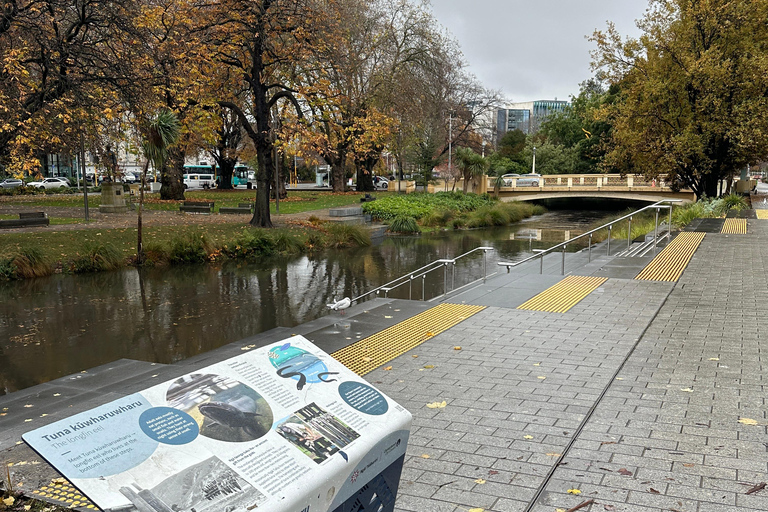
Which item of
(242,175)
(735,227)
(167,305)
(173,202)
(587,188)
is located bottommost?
(167,305)

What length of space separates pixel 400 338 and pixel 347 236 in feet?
54.7

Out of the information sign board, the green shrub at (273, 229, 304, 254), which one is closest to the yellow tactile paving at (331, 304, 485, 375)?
the information sign board

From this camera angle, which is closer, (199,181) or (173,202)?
(173,202)

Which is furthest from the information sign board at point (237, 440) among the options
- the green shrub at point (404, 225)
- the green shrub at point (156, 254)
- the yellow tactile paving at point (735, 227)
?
the green shrub at point (404, 225)

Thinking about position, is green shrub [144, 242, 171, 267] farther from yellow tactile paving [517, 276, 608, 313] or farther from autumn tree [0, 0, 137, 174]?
yellow tactile paving [517, 276, 608, 313]

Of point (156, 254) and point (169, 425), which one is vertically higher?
point (169, 425)

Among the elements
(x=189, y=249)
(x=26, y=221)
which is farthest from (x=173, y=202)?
(x=189, y=249)

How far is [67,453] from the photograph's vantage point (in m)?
2.42

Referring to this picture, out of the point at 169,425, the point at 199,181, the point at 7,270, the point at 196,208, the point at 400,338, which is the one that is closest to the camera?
the point at 169,425

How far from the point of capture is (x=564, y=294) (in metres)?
12.0

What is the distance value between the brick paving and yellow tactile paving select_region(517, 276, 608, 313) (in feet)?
1.58

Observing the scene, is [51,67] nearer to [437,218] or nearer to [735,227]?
[735,227]

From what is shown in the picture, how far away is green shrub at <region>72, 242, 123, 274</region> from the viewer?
1761cm

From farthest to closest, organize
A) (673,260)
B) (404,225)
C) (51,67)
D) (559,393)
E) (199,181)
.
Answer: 1. (199,181)
2. (404,225)
3. (673,260)
4. (51,67)
5. (559,393)
